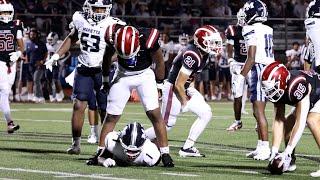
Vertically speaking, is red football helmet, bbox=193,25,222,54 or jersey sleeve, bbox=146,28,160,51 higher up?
jersey sleeve, bbox=146,28,160,51

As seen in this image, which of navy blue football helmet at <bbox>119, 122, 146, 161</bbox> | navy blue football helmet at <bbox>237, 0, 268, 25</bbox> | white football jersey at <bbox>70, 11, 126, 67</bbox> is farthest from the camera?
navy blue football helmet at <bbox>237, 0, 268, 25</bbox>

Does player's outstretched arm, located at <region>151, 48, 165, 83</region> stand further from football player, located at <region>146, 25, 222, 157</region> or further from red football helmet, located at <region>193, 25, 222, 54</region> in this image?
red football helmet, located at <region>193, 25, 222, 54</region>

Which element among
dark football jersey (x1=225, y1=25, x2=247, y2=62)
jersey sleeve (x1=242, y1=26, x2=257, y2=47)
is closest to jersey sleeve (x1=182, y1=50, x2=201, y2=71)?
jersey sleeve (x1=242, y1=26, x2=257, y2=47)

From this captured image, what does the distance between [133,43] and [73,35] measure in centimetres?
211

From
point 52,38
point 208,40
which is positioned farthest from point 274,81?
point 52,38

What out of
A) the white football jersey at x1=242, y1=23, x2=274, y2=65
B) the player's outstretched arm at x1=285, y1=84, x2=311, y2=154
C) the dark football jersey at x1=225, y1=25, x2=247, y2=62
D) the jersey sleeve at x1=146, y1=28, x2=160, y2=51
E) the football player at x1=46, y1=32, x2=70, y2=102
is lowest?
the football player at x1=46, y1=32, x2=70, y2=102

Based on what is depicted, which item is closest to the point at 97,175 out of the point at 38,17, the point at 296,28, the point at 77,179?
the point at 77,179

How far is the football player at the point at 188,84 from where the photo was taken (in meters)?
9.99

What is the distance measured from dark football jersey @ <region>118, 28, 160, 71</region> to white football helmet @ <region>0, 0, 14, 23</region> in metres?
4.68

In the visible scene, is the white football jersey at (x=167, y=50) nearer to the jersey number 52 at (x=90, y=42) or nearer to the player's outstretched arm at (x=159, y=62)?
the jersey number 52 at (x=90, y=42)

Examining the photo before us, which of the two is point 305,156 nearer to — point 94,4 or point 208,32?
point 208,32

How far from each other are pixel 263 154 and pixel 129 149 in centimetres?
213

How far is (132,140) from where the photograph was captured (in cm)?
865

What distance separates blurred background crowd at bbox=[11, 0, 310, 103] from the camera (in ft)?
76.1
